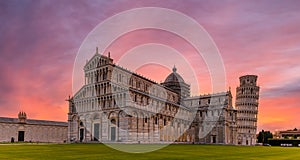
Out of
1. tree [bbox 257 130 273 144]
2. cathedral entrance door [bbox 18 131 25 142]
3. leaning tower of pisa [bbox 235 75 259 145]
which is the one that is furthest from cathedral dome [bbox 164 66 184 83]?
cathedral entrance door [bbox 18 131 25 142]

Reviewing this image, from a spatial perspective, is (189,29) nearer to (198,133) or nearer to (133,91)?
(133,91)

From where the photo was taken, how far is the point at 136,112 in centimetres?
6862

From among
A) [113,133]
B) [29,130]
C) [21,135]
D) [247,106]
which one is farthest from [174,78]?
[21,135]

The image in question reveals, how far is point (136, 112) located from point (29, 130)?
132ft

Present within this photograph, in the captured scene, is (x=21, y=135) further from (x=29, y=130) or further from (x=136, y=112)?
(x=136, y=112)

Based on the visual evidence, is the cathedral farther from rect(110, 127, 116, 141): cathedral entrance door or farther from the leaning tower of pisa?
the leaning tower of pisa

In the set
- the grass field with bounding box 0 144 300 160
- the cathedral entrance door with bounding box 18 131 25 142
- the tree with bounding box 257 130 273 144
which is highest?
the grass field with bounding box 0 144 300 160

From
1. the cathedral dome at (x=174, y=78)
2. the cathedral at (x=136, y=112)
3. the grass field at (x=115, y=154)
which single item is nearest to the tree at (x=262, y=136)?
the cathedral at (x=136, y=112)

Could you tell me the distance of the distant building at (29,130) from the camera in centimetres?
8669

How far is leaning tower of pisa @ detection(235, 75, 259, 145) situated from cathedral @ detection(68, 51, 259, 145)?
21372mm

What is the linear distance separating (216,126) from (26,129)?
184 feet

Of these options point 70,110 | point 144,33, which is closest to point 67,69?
point 144,33

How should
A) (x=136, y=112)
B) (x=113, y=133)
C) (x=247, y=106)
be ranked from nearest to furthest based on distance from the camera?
(x=136, y=112) → (x=113, y=133) → (x=247, y=106)

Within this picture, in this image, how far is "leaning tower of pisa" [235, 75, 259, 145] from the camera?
399 feet
